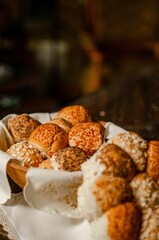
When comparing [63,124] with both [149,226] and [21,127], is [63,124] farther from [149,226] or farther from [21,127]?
[149,226]

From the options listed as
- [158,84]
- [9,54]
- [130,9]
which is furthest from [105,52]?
[158,84]

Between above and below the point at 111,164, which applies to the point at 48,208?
below

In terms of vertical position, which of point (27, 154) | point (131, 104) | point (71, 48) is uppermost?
point (27, 154)

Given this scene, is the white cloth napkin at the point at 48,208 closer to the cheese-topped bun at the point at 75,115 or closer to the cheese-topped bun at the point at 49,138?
the cheese-topped bun at the point at 49,138

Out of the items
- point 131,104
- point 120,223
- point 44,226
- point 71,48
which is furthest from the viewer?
point 71,48

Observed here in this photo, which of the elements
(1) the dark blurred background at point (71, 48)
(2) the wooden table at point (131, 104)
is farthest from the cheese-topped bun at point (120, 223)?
(1) the dark blurred background at point (71, 48)

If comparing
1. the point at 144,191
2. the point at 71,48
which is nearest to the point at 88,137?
the point at 144,191
